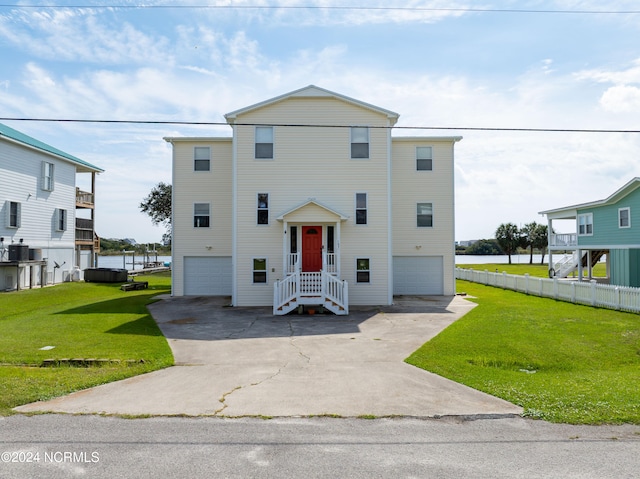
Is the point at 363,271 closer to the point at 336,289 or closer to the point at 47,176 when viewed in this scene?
the point at 336,289

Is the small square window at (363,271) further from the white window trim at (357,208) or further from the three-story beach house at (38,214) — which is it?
the three-story beach house at (38,214)

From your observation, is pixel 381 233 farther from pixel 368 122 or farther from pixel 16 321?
pixel 16 321

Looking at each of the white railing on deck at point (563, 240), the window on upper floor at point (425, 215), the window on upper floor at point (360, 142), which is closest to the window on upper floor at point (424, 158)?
the window on upper floor at point (425, 215)

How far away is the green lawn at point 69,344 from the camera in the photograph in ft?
25.1

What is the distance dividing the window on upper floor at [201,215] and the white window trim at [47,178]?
11.5 m

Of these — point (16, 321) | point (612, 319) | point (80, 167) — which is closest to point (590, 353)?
point (612, 319)

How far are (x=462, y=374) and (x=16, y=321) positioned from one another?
45.9 ft

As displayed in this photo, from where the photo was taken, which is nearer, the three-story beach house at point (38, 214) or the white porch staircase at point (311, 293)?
the white porch staircase at point (311, 293)

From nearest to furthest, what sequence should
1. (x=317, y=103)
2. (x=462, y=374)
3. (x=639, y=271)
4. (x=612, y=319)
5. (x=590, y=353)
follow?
(x=462, y=374), (x=590, y=353), (x=612, y=319), (x=317, y=103), (x=639, y=271)

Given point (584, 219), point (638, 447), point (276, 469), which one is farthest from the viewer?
point (584, 219)

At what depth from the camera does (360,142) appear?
1897cm

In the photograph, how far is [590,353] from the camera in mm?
10156

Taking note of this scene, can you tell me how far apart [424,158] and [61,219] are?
75.6ft

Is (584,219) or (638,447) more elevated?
(584,219)
